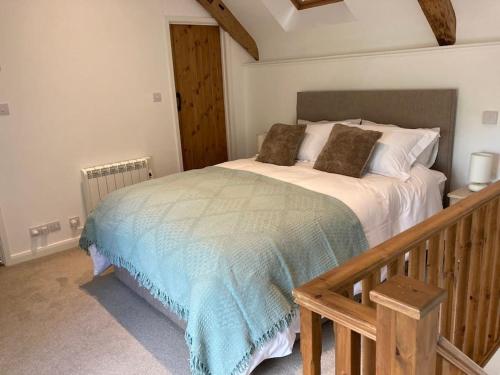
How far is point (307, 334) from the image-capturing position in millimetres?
1150

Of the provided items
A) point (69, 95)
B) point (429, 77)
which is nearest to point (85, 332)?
point (69, 95)

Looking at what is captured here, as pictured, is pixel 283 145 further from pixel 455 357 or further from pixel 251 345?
pixel 455 357

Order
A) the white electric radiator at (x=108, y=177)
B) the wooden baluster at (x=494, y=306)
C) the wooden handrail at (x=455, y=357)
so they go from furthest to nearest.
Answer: the white electric radiator at (x=108, y=177) → the wooden baluster at (x=494, y=306) → the wooden handrail at (x=455, y=357)

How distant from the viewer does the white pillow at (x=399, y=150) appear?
3.05 metres

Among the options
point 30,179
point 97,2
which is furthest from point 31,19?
point 30,179

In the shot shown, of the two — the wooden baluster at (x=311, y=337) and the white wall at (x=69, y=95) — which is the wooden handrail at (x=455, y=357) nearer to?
the wooden baluster at (x=311, y=337)

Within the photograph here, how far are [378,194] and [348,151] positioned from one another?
0.51 meters

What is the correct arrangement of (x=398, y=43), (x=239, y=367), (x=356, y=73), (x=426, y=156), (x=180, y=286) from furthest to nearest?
(x=356, y=73) → (x=398, y=43) → (x=426, y=156) → (x=180, y=286) → (x=239, y=367)

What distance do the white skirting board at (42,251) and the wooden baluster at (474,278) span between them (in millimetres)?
3200

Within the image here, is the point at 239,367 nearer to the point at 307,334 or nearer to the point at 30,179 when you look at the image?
the point at 307,334

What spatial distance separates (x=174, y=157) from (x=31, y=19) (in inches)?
69.8

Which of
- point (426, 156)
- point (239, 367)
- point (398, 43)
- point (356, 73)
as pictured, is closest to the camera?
point (239, 367)

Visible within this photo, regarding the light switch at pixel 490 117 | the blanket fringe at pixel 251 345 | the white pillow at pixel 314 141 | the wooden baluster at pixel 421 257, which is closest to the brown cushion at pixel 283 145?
the white pillow at pixel 314 141

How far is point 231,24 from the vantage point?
4527 millimetres
